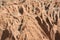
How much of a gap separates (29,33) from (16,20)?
1418mm

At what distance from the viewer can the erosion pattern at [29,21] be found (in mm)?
13414

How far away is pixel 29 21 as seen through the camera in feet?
49.6

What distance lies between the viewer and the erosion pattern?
44.0 feet

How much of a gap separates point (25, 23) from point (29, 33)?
2.69 feet

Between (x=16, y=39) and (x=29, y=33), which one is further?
(x=29, y=33)

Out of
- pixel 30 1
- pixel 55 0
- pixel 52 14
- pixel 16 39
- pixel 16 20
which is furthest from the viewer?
pixel 55 0

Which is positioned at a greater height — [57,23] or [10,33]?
[10,33]

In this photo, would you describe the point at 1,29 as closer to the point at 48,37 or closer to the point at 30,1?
the point at 48,37

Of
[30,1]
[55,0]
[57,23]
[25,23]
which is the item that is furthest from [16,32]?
[55,0]

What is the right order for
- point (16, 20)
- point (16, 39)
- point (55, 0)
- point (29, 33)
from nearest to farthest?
point (16, 39) < point (29, 33) < point (16, 20) < point (55, 0)

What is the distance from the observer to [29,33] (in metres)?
14.0

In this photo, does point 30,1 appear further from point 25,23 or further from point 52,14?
point 25,23

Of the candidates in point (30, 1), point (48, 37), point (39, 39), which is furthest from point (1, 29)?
point (30, 1)

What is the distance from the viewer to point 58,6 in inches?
798
